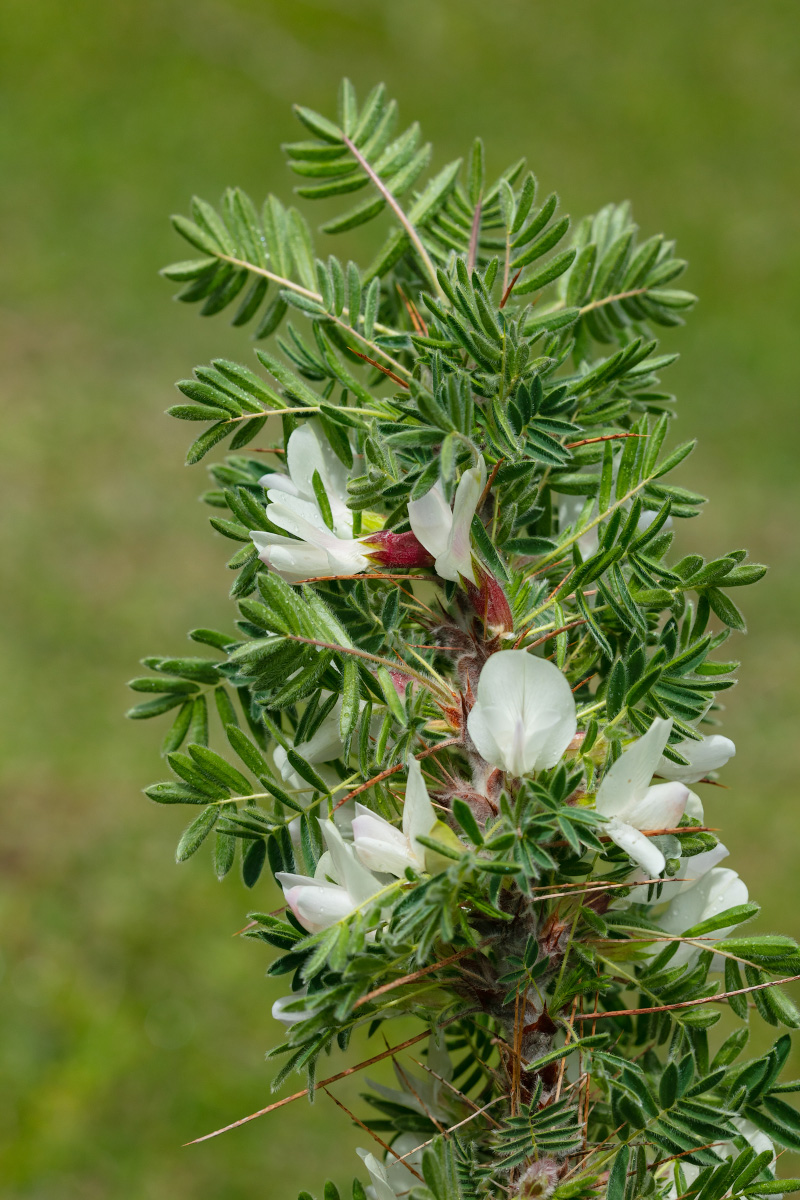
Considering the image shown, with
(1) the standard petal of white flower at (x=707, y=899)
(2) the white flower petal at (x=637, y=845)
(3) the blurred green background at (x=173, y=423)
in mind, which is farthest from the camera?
(3) the blurred green background at (x=173, y=423)

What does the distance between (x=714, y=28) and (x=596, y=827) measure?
6.85m

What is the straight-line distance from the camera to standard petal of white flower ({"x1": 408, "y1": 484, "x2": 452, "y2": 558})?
540 millimetres

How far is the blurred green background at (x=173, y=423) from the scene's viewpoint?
2025 millimetres

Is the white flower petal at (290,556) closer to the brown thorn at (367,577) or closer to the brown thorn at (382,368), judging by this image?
the brown thorn at (367,577)

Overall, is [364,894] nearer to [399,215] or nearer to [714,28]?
[399,215]

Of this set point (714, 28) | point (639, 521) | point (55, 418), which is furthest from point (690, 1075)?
point (714, 28)

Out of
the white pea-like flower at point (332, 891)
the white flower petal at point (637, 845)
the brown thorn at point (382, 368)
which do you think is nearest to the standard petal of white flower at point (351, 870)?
the white pea-like flower at point (332, 891)

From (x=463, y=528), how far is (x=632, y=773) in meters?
0.14

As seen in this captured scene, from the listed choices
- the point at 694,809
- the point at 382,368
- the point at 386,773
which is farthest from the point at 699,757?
the point at 382,368

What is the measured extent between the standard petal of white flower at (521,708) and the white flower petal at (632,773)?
0.03 metres

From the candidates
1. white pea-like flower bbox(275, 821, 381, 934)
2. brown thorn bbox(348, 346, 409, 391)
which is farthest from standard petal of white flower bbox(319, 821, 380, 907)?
brown thorn bbox(348, 346, 409, 391)

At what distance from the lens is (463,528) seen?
550 millimetres

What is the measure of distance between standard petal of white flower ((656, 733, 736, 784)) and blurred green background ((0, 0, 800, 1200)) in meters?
1.57

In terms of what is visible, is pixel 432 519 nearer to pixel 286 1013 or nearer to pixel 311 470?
pixel 311 470
